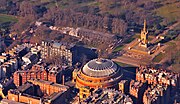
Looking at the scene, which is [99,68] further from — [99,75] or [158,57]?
[158,57]

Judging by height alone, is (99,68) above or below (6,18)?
below

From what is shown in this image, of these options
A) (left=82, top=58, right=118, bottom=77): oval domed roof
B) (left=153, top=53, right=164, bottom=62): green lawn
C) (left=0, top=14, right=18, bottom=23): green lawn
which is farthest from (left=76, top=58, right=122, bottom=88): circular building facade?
(left=0, top=14, right=18, bottom=23): green lawn

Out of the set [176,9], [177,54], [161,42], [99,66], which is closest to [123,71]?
[99,66]

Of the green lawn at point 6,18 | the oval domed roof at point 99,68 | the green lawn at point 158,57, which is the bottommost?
the green lawn at point 158,57

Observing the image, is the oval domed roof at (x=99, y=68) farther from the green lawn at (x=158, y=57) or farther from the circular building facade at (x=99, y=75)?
A: the green lawn at (x=158, y=57)

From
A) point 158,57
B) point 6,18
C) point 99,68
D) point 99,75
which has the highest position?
point 6,18

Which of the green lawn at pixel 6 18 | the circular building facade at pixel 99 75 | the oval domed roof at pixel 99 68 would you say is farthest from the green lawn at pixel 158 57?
the green lawn at pixel 6 18

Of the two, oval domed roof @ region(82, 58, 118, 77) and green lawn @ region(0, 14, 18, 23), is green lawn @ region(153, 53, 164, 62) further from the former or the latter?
green lawn @ region(0, 14, 18, 23)

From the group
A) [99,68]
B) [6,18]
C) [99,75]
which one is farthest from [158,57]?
[6,18]

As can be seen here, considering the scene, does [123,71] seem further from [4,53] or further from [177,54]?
[4,53]
